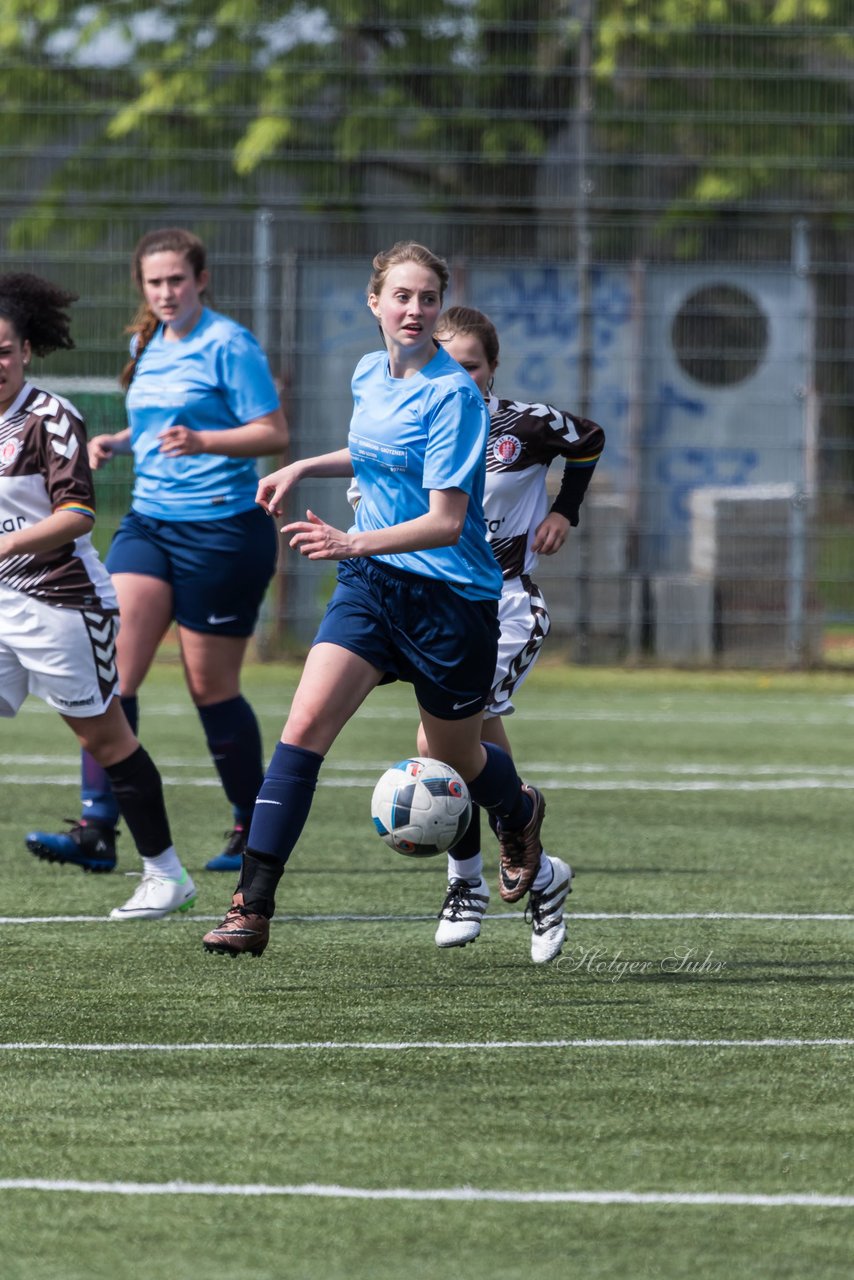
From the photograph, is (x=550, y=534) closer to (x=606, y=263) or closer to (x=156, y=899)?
(x=156, y=899)

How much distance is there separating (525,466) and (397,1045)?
222 centimetres

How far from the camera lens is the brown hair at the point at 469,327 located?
19.8 ft

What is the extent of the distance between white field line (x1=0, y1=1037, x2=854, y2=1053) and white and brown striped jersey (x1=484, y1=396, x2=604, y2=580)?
2.00m

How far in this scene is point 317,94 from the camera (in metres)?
18.2

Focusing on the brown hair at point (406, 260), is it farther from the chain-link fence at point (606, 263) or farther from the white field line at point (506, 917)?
the chain-link fence at point (606, 263)

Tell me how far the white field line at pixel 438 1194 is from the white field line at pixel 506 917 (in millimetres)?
2686

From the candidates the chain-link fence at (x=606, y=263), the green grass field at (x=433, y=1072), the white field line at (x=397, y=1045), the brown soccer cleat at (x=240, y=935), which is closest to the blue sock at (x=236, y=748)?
the green grass field at (x=433, y=1072)

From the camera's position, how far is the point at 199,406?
7.16m

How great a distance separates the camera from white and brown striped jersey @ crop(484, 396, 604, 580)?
6.28 m

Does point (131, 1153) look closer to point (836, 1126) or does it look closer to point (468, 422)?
point (836, 1126)

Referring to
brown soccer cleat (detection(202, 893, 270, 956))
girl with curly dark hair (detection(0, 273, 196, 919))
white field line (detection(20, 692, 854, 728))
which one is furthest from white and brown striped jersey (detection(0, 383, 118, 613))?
white field line (detection(20, 692, 854, 728))

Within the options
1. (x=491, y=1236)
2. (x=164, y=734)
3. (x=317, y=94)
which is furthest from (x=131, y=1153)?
(x=317, y=94)

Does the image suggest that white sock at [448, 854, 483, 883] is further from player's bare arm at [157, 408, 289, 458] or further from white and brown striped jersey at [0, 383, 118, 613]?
player's bare arm at [157, 408, 289, 458]

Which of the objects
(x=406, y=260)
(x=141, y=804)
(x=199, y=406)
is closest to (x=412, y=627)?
(x=406, y=260)
